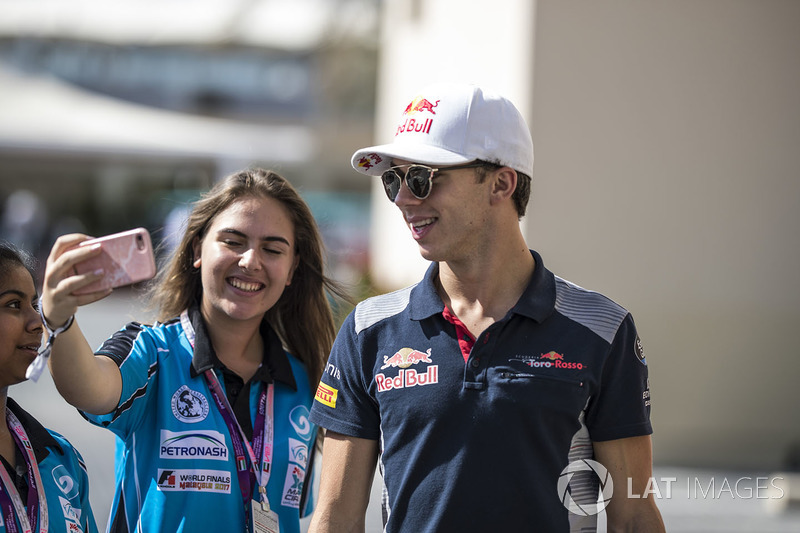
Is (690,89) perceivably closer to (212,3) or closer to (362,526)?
(362,526)

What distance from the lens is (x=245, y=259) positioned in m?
3.10

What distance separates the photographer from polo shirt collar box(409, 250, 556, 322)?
257 cm

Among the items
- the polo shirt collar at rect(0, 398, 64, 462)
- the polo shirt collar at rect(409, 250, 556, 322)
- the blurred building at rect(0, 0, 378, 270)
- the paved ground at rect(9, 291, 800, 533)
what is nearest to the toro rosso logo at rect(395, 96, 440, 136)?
the polo shirt collar at rect(409, 250, 556, 322)

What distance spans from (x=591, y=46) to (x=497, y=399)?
5.79 meters

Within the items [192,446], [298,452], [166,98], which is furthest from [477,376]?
[166,98]

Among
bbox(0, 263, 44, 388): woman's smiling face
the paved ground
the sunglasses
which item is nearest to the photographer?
the sunglasses

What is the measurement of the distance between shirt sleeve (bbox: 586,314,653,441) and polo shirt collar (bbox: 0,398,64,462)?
1.61m

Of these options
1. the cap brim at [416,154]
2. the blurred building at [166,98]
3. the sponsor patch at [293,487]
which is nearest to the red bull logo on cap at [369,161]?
the cap brim at [416,154]

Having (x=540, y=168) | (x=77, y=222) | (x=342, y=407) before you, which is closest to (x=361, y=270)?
(x=540, y=168)

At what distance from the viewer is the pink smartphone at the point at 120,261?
86.1 inches

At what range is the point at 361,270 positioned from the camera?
13859mm

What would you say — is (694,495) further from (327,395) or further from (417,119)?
(417,119)

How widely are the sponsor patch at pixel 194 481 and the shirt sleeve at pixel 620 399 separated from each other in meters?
1.16

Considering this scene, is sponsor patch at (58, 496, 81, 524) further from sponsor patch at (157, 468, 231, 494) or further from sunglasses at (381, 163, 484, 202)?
sunglasses at (381, 163, 484, 202)
